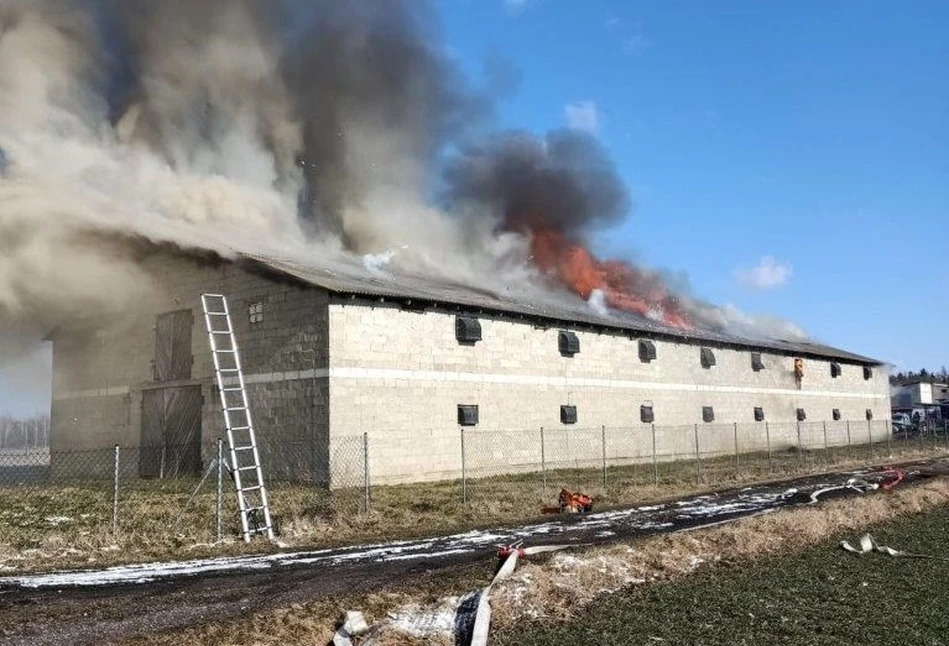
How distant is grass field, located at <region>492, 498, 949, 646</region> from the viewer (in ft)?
21.5

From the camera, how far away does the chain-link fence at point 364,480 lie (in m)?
14.0

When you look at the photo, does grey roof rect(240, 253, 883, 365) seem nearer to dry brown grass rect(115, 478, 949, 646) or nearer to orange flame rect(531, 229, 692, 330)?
orange flame rect(531, 229, 692, 330)

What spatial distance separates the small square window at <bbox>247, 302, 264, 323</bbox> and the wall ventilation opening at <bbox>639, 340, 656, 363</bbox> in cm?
A: 1475

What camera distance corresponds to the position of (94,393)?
25828 mm

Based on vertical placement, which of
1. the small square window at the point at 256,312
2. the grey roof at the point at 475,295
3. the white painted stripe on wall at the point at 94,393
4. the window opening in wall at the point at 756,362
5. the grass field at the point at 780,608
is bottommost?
the grass field at the point at 780,608

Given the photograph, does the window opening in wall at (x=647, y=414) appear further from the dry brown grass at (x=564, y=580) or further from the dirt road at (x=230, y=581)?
the dry brown grass at (x=564, y=580)

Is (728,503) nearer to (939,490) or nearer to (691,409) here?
(939,490)

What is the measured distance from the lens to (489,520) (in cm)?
1527

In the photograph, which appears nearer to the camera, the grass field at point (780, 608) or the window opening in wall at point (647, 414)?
the grass field at point (780, 608)

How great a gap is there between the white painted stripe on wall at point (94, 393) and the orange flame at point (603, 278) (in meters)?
19.8

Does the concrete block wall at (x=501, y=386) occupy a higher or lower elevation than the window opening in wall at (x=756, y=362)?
lower

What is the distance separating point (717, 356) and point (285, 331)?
20470mm

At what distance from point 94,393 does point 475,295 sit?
494 inches

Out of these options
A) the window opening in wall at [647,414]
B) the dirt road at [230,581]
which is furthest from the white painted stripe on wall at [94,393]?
the window opening in wall at [647,414]
